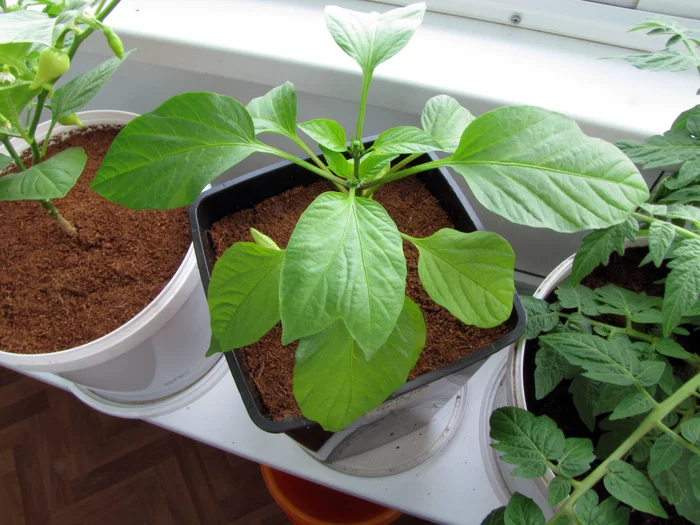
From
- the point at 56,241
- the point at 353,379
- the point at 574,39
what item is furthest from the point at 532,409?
the point at 56,241

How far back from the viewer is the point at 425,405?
2.18 feet

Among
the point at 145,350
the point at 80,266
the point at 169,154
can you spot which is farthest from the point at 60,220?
the point at 169,154

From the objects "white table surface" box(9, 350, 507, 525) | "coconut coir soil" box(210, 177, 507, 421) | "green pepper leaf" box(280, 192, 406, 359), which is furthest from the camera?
"white table surface" box(9, 350, 507, 525)

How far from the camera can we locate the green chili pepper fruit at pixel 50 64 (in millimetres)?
399

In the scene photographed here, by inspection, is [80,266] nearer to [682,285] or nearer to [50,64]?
[50,64]

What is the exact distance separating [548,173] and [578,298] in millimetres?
244

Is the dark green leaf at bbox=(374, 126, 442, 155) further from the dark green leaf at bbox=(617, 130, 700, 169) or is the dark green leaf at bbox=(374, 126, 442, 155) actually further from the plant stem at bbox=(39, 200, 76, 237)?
the plant stem at bbox=(39, 200, 76, 237)

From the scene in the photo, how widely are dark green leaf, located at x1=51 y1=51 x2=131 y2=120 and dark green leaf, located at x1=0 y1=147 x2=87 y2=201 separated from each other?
0.05 meters

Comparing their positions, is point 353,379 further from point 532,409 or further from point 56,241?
point 56,241

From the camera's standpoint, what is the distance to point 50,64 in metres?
0.40

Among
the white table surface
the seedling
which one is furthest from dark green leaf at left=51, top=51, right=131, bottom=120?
the white table surface

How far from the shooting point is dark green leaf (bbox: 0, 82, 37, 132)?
0.44 metres

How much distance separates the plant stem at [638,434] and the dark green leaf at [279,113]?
442mm

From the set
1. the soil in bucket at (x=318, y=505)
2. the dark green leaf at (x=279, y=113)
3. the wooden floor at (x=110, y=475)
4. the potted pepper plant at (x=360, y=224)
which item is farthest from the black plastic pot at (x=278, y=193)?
the wooden floor at (x=110, y=475)
